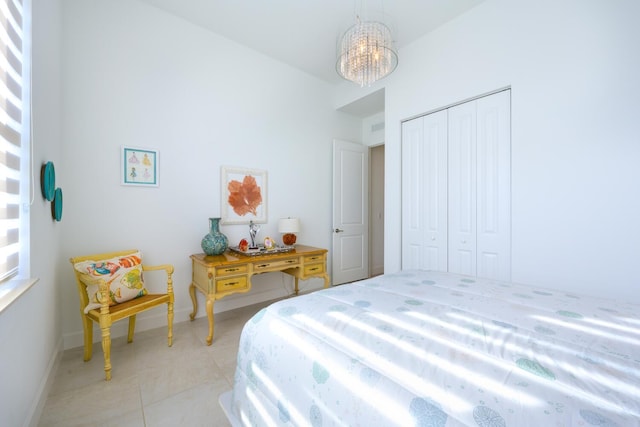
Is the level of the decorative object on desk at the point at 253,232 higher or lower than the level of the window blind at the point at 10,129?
lower

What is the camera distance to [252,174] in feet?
11.0

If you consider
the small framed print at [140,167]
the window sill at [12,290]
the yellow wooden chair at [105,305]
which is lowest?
the yellow wooden chair at [105,305]

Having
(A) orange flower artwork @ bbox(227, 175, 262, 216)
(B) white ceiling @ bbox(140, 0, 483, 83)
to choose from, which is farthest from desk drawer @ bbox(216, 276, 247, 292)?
(B) white ceiling @ bbox(140, 0, 483, 83)

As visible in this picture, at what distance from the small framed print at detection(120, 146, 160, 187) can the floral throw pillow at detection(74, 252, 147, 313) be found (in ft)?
2.42

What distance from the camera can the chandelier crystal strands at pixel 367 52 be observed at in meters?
2.17

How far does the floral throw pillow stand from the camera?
2.02m

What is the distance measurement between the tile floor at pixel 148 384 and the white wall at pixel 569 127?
2.59 metres

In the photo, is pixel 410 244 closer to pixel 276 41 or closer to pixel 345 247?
pixel 345 247

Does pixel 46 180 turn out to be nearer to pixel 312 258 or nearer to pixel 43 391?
pixel 43 391

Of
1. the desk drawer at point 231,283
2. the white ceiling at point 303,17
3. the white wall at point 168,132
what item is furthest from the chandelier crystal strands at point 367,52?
the desk drawer at point 231,283

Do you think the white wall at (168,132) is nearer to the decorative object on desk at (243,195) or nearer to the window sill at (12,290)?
the decorative object on desk at (243,195)

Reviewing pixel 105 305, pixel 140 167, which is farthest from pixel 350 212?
pixel 105 305

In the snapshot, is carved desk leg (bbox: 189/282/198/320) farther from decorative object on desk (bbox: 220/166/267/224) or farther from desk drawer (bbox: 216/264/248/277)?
decorative object on desk (bbox: 220/166/267/224)

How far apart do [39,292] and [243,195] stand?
6.38 feet
